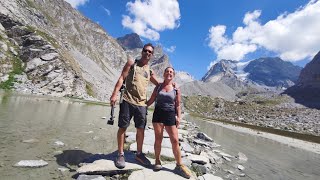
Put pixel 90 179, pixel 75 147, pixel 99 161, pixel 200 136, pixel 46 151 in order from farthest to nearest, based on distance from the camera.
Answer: pixel 200 136
pixel 75 147
pixel 46 151
pixel 99 161
pixel 90 179

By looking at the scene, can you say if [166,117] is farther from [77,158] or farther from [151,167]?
[77,158]

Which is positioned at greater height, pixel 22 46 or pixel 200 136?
pixel 22 46

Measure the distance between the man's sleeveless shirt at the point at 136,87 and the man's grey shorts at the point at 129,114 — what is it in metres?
0.14

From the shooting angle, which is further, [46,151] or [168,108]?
[46,151]

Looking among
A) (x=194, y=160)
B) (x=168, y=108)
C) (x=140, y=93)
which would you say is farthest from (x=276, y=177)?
(x=140, y=93)

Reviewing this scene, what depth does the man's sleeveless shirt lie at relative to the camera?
31.0ft

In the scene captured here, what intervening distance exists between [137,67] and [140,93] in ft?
3.07

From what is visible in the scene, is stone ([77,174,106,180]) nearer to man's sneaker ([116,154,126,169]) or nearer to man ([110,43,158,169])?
man's sneaker ([116,154,126,169])

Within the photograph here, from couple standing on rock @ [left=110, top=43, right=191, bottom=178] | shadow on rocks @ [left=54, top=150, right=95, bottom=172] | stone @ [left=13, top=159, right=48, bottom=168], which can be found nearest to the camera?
stone @ [left=13, top=159, right=48, bottom=168]

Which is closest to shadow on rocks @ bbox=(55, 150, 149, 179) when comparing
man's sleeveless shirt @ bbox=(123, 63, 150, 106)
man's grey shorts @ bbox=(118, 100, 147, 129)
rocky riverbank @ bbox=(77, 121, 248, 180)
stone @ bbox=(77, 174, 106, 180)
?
rocky riverbank @ bbox=(77, 121, 248, 180)

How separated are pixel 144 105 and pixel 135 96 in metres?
0.47

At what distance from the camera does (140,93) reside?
9594 mm

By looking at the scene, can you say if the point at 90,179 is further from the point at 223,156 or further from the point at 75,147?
the point at 223,156

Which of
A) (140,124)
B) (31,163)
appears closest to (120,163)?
(140,124)
